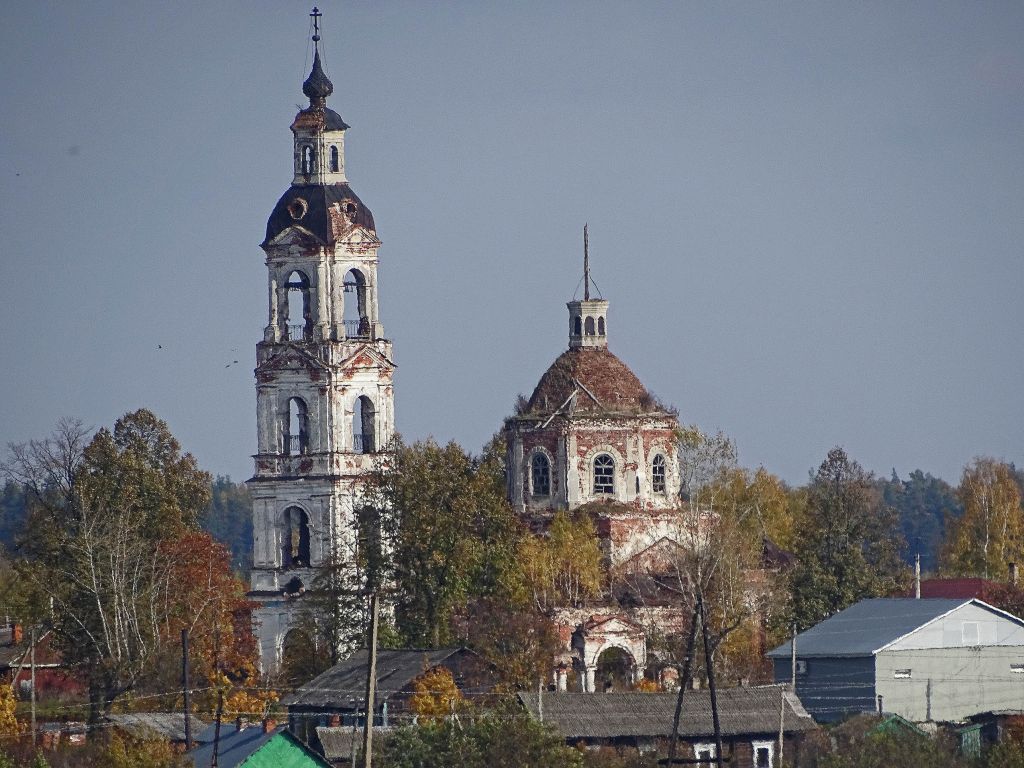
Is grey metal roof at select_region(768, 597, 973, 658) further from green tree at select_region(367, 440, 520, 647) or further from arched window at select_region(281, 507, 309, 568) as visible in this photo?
arched window at select_region(281, 507, 309, 568)

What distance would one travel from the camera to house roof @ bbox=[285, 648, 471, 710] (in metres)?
66.8

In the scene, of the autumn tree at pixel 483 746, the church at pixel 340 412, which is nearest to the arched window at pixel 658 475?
the church at pixel 340 412

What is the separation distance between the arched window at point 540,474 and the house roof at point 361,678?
9431 millimetres

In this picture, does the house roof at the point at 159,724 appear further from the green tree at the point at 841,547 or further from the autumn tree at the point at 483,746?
the green tree at the point at 841,547

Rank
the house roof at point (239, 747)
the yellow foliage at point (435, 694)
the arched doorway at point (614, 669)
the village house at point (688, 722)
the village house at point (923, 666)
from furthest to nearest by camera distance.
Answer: the arched doorway at point (614, 669)
the village house at point (923, 666)
the yellow foliage at point (435, 694)
the village house at point (688, 722)
the house roof at point (239, 747)

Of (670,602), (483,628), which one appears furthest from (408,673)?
(670,602)

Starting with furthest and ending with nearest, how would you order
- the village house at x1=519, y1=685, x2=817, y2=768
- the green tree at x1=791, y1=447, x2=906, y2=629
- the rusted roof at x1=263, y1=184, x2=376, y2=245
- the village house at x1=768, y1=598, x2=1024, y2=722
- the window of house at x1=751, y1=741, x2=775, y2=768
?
the rusted roof at x1=263, y1=184, x2=376, y2=245 < the green tree at x1=791, y1=447, x2=906, y2=629 < the village house at x1=768, y1=598, x2=1024, y2=722 < the window of house at x1=751, y1=741, x2=775, y2=768 < the village house at x1=519, y1=685, x2=817, y2=768

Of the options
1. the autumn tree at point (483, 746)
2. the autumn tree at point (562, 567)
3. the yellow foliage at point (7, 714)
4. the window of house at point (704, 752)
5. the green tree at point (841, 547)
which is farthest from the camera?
the green tree at point (841, 547)

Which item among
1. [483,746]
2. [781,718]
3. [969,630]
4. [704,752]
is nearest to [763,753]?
[704,752]

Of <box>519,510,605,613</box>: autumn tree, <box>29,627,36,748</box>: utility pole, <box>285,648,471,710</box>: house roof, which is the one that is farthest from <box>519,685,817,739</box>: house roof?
<box>29,627,36,748</box>: utility pole

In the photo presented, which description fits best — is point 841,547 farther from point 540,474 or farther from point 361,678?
point 361,678

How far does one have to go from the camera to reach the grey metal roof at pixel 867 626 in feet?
224

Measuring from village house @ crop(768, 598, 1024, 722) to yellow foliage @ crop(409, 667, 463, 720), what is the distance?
329 inches

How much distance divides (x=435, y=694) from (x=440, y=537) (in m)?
9.50
